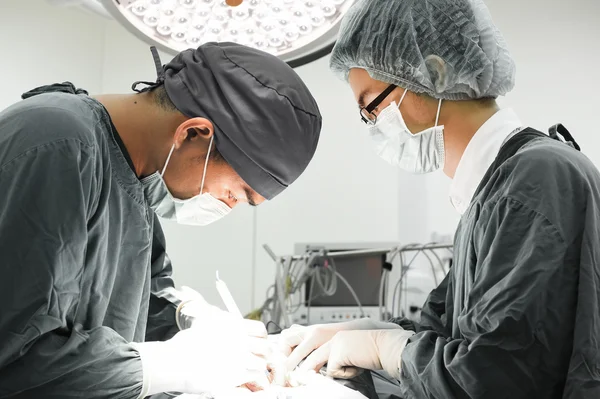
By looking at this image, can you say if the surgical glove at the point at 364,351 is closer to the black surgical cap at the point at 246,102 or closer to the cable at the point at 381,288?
the black surgical cap at the point at 246,102

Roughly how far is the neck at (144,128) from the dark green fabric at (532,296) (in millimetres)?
681

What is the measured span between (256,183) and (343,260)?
1.78 metres

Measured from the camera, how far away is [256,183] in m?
1.23

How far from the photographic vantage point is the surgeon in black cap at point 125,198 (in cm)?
91

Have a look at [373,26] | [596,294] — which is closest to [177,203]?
[373,26]

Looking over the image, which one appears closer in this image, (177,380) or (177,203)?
(177,380)

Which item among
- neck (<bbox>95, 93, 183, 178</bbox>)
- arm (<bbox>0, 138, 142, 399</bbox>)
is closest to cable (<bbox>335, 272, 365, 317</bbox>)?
neck (<bbox>95, 93, 183, 178</bbox>)

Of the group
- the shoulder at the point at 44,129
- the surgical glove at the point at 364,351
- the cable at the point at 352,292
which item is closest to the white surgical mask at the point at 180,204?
the shoulder at the point at 44,129

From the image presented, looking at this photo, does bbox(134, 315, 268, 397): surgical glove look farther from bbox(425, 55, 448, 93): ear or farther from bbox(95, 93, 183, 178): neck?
bbox(425, 55, 448, 93): ear

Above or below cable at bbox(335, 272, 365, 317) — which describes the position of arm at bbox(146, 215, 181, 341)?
above

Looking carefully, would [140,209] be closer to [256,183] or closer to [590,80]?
[256,183]

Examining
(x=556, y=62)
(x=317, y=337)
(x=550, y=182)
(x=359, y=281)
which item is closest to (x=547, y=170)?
(x=550, y=182)

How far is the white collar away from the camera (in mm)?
1292

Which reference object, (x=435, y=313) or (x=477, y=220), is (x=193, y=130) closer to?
(x=477, y=220)
